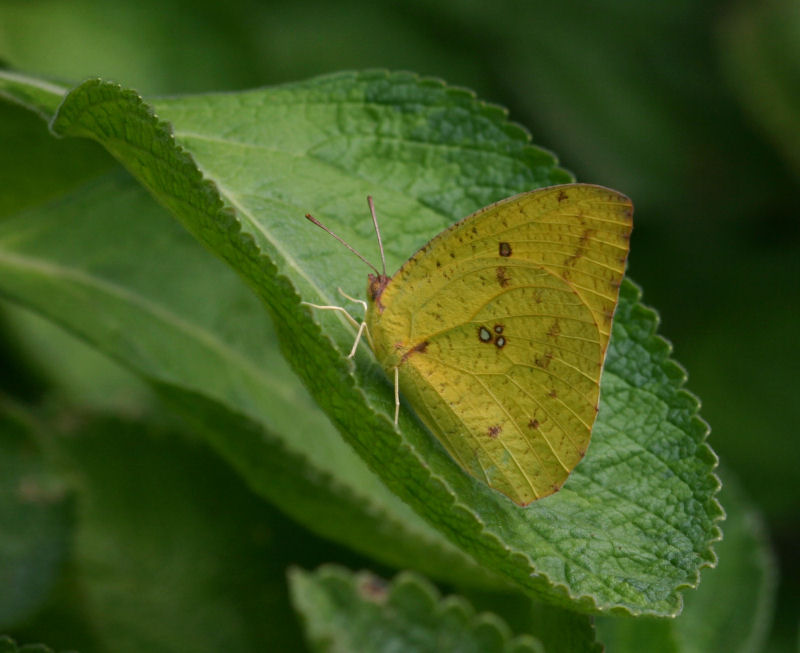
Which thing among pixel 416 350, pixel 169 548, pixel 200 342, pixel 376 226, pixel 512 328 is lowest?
pixel 169 548

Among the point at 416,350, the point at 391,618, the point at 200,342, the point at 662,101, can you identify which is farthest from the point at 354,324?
the point at 662,101

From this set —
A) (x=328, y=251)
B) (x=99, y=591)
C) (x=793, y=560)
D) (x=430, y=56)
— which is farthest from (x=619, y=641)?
(x=430, y=56)

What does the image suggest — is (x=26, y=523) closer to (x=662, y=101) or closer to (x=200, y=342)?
(x=200, y=342)

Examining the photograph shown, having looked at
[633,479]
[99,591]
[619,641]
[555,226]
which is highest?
[555,226]

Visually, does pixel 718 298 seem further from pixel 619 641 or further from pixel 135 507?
pixel 135 507

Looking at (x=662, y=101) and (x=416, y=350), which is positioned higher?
(x=662, y=101)
